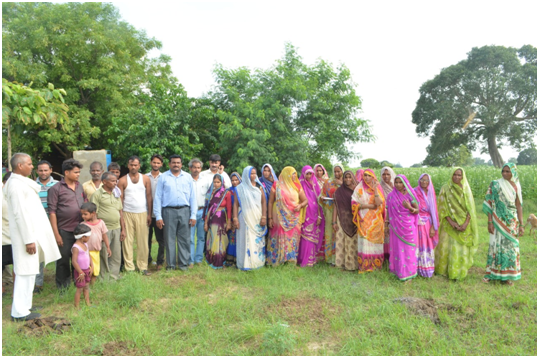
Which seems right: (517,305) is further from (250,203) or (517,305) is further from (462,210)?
(250,203)

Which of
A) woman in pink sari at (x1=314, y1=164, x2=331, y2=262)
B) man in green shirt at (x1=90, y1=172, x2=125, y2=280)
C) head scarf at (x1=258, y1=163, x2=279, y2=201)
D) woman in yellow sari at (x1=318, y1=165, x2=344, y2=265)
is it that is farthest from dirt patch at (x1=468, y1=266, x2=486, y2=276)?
man in green shirt at (x1=90, y1=172, x2=125, y2=280)

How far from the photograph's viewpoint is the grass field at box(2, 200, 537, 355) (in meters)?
3.50

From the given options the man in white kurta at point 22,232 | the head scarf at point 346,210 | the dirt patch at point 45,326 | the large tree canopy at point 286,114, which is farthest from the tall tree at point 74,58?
the dirt patch at point 45,326

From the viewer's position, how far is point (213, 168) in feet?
22.5

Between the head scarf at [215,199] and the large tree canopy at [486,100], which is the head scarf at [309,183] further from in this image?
the large tree canopy at [486,100]

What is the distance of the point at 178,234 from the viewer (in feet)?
20.0

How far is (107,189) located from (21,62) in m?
15.1

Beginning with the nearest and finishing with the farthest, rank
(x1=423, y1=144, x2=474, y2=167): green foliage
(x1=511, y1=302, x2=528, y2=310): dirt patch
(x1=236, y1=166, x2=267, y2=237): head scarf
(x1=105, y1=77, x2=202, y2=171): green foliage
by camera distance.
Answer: (x1=511, y1=302, x2=528, y2=310): dirt patch
(x1=236, y1=166, x2=267, y2=237): head scarf
(x1=105, y1=77, x2=202, y2=171): green foliage
(x1=423, y1=144, x2=474, y2=167): green foliage

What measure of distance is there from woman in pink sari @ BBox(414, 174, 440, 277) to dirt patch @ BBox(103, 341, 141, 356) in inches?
157

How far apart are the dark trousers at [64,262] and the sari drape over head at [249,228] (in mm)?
2436

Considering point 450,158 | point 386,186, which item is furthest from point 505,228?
point 450,158

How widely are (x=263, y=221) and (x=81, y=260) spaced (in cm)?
270

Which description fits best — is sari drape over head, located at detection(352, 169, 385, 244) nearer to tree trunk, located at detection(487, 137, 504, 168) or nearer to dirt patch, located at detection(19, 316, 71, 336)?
dirt patch, located at detection(19, 316, 71, 336)

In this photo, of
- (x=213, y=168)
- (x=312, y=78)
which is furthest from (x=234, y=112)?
(x=213, y=168)
